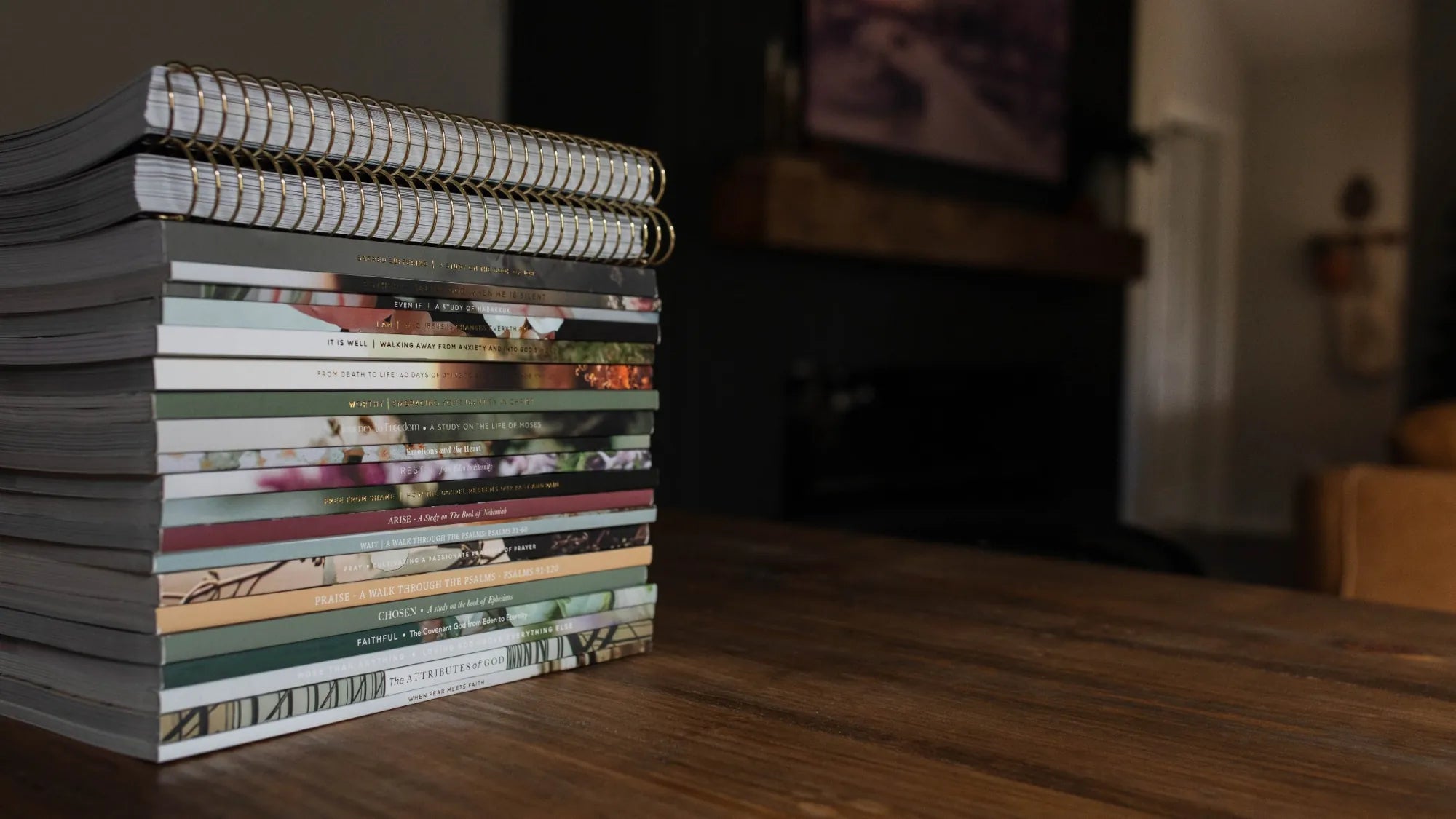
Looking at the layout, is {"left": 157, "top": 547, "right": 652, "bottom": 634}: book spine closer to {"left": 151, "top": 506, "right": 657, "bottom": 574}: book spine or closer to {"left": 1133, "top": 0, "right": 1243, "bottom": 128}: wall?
{"left": 151, "top": 506, "right": 657, "bottom": 574}: book spine

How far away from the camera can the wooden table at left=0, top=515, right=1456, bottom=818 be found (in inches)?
15.2

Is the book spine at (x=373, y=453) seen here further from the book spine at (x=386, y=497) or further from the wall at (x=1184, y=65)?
the wall at (x=1184, y=65)

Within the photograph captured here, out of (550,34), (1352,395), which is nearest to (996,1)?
(550,34)

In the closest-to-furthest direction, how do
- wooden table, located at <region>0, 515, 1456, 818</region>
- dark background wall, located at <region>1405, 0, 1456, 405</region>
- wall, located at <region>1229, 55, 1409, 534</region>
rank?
wooden table, located at <region>0, 515, 1456, 818</region> → dark background wall, located at <region>1405, 0, 1456, 405</region> → wall, located at <region>1229, 55, 1409, 534</region>

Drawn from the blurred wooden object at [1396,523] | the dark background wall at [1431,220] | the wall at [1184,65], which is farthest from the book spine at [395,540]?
the wall at [1184,65]

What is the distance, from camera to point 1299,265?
635 centimetres

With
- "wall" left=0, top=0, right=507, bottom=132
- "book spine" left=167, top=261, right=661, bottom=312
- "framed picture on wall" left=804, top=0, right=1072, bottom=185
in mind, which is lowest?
"book spine" left=167, top=261, right=661, bottom=312

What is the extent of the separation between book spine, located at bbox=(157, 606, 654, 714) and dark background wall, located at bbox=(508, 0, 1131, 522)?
2.50 meters

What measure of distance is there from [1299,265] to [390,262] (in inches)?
267

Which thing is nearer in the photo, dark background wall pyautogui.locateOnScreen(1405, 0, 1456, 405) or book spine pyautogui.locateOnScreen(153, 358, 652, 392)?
book spine pyautogui.locateOnScreen(153, 358, 652, 392)

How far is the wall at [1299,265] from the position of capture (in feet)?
20.0

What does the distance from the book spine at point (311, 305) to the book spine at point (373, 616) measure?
0.11 m

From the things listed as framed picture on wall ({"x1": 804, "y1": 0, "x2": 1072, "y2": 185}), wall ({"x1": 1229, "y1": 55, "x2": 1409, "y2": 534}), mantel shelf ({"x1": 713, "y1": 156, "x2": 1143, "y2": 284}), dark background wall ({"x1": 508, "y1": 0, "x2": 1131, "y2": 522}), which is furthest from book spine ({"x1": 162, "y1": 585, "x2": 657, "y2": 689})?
wall ({"x1": 1229, "y1": 55, "x2": 1409, "y2": 534})

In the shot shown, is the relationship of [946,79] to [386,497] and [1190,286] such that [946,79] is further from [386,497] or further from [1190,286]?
[386,497]
